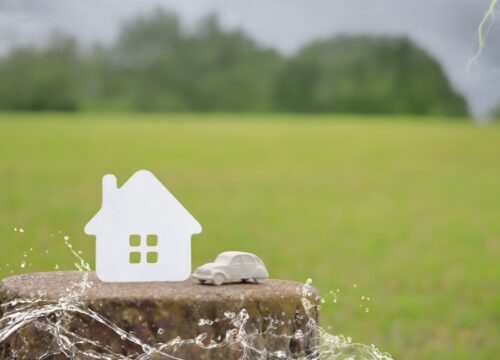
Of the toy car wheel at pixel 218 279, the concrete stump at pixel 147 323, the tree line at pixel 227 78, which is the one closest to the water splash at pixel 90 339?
the concrete stump at pixel 147 323

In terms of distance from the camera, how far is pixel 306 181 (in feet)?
26.7

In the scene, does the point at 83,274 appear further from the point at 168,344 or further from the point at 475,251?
Answer: the point at 475,251

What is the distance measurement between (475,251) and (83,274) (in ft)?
13.3

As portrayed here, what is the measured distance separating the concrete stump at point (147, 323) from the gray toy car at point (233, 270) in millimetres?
78

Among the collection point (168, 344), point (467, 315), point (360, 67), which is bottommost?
point (467, 315)

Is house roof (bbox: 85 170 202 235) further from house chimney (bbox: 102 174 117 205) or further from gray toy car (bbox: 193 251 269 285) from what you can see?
gray toy car (bbox: 193 251 269 285)

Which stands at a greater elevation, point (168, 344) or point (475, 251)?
point (168, 344)

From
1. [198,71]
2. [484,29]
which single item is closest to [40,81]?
→ [198,71]

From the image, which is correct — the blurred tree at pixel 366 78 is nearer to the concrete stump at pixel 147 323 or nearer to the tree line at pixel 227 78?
the tree line at pixel 227 78

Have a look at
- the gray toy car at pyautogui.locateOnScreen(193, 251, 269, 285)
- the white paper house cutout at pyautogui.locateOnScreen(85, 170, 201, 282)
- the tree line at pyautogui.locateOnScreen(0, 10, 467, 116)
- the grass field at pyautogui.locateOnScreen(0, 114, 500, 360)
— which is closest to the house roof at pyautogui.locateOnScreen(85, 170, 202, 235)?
the white paper house cutout at pyautogui.locateOnScreen(85, 170, 201, 282)

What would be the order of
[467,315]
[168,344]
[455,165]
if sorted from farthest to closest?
1. [455,165]
2. [467,315]
3. [168,344]

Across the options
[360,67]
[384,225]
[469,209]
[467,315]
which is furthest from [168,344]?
[360,67]

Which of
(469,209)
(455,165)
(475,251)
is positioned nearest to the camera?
(475,251)

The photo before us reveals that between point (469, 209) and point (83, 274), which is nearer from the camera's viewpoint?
point (83, 274)
